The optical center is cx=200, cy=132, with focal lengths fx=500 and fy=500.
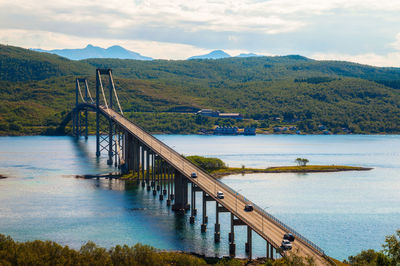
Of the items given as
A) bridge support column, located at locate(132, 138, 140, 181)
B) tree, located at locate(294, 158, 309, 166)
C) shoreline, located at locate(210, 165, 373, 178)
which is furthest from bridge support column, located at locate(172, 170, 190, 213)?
tree, located at locate(294, 158, 309, 166)

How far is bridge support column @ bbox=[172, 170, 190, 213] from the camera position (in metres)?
71.5

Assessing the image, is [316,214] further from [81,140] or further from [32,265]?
[81,140]

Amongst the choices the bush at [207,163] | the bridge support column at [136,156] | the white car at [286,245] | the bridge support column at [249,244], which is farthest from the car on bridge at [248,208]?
the bush at [207,163]

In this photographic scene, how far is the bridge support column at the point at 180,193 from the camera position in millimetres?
71500

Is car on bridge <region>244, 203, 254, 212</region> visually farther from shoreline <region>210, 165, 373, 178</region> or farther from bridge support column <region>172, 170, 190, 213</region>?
shoreline <region>210, 165, 373, 178</region>

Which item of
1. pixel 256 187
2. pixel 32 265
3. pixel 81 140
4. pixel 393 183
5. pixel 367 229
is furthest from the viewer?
pixel 81 140

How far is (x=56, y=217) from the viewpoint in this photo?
6756 cm

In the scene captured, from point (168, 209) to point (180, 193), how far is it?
373cm

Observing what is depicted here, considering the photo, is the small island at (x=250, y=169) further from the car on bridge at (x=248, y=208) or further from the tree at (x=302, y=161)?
the car on bridge at (x=248, y=208)

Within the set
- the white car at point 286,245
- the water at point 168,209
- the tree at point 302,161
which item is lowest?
the water at point 168,209

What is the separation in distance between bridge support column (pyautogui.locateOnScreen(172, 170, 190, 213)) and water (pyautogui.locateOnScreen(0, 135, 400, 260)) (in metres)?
1.41

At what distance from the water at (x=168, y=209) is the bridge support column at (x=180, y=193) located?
1413mm

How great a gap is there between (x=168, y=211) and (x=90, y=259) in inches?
1231

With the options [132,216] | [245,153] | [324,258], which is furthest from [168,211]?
[245,153]
